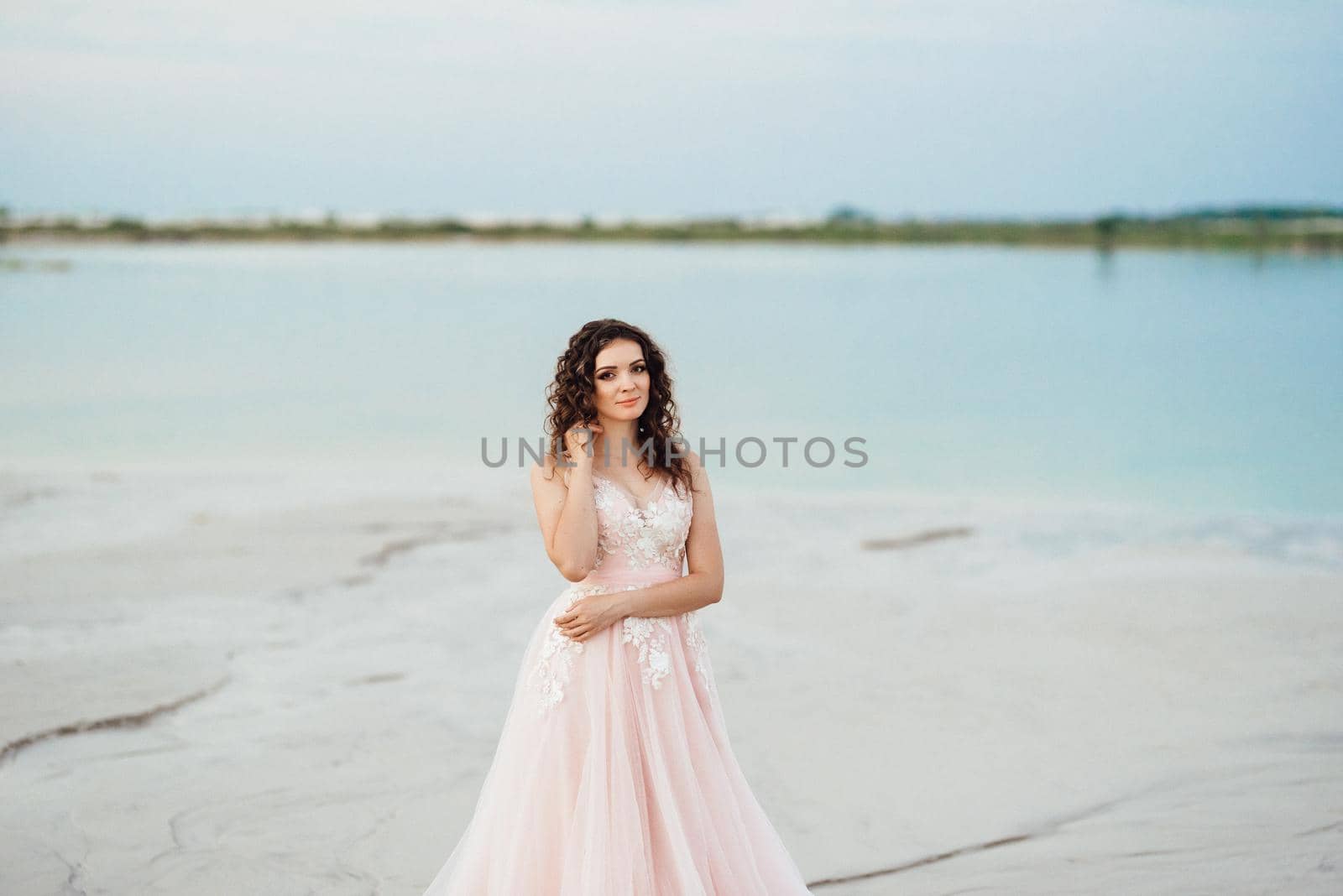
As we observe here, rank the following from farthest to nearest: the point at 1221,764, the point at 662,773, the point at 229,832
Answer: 1. the point at 1221,764
2. the point at 229,832
3. the point at 662,773

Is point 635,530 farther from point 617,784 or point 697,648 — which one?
point 617,784

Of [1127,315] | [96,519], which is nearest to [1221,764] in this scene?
[96,519]

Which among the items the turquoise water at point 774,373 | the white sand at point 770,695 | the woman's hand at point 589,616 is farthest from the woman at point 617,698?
the turquoise water at point 774,373

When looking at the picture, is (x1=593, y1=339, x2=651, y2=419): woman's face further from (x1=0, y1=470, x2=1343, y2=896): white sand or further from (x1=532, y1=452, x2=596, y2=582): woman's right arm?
(x1=0, y1=470, x2=1343, y2=896): white sand

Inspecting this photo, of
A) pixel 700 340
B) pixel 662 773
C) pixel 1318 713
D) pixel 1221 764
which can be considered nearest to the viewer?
pixel 662 773

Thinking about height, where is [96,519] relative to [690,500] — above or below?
below

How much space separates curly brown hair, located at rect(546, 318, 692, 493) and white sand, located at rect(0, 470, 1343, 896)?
1.83 m

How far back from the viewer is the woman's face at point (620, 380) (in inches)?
148

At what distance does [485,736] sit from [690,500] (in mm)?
2723

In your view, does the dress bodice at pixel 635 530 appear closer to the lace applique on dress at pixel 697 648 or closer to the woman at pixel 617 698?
the woman at pixel 617 698

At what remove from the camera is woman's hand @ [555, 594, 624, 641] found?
12.0 feet

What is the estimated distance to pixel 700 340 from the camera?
26766mm

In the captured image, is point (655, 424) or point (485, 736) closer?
point (655, 424)

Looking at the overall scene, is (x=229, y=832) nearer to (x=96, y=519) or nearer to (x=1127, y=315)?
(x=96, y=519)
